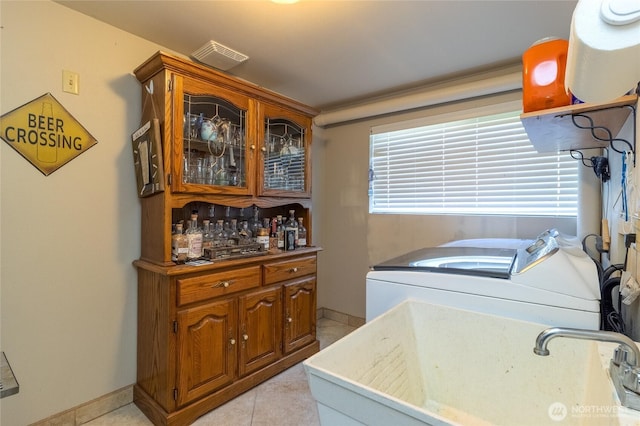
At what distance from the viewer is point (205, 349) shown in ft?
5.83

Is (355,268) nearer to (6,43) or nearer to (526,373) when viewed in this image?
(526,373)

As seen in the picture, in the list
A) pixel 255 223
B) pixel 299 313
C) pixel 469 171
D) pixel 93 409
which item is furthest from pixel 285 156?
pixel 93 409

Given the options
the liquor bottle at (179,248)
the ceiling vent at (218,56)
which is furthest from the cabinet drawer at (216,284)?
Result: the ceiling vent at (218,56)

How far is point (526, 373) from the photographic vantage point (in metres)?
1.11

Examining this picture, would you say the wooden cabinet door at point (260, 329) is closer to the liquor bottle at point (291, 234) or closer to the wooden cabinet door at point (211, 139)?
the liquor bottle at point (291, 234)

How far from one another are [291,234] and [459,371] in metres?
1.50

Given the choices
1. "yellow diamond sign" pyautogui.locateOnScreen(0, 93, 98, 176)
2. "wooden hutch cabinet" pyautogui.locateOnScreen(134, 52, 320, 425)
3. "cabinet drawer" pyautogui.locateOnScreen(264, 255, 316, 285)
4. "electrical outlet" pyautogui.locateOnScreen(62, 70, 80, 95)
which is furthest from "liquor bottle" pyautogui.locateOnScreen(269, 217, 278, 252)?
"electrical outlet" pyautogui.locateOnScreen(62, 70, 80, 95)

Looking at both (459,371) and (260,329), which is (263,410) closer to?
(260,329)

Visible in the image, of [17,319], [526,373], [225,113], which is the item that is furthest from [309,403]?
[225,113]

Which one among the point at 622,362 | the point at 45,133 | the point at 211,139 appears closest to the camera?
the point at 622,362

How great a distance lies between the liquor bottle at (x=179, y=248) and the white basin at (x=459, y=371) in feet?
3.83

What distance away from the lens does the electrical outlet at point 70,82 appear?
1627mm

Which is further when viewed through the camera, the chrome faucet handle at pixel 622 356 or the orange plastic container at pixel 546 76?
the orange plastic container at pixel 546 76

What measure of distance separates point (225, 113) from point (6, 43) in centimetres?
102
